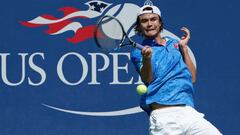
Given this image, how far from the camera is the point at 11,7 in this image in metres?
8.20

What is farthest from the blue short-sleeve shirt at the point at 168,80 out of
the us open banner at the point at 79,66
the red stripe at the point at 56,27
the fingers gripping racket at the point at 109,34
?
the red stripe at the point at 56,27

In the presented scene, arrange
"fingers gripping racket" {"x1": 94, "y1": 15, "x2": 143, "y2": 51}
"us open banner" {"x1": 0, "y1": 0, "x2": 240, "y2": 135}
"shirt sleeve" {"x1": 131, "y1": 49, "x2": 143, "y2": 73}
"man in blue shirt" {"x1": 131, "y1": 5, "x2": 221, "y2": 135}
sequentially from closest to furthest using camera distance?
1. "man in blue shirt" {"x1": 131, "y1": 5, "x2": 221, "y2": 135}
2. "shirt sleeve" {"x1": 131, "y1": 49, "x2": 143, "y2": 73}
3. "fingers gripping racket" {"x1": 94, "y1": 15, "x2": 143, "y2": 51}
4. "us open banner" {"x1": 0, "y1": 0, "x2": 240, "y2": 135}

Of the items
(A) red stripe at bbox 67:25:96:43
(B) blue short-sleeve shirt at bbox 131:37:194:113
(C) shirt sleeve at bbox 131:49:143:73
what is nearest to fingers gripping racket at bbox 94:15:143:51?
(C) shirt sleeve at bbox 131:49:143:73

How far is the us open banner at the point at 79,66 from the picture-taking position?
8211 millimetres

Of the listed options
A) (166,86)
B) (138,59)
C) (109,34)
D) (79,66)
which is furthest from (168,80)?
(79,66)

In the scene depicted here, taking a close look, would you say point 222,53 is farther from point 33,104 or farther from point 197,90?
point 33,104

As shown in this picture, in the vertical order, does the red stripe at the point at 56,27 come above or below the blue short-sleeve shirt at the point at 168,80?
above

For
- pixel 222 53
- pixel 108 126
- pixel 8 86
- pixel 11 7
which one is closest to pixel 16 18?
pixel 11 7

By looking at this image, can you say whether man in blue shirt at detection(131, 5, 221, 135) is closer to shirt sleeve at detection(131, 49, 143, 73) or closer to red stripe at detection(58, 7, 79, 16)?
shirt sleeve at detection(131, 49, 143, 73)

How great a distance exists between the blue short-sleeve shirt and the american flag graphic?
66.9 inches

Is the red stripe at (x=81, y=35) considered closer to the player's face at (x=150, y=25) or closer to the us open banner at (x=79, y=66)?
the us open banner at (x=79, y=66)

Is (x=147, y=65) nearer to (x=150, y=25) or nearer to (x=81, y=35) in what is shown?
(x=150, y=25)

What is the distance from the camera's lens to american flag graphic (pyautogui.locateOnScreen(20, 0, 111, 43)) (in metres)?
8.22

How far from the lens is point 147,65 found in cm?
632
